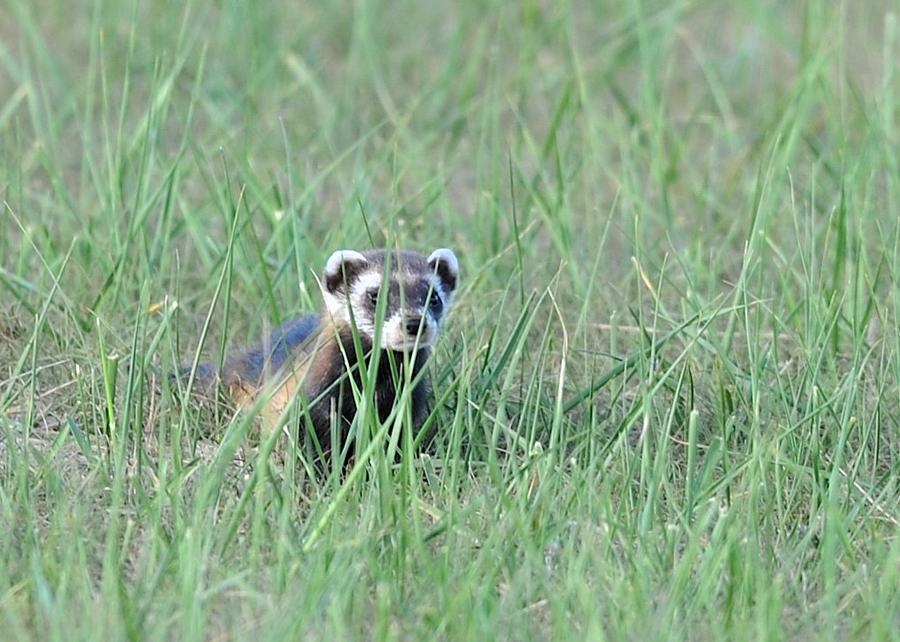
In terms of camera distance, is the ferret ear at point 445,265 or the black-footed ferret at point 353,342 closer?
the black-footed ferret at point 353,342

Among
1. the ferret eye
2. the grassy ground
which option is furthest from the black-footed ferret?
the grassy ground

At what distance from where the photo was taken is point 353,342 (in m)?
5.60

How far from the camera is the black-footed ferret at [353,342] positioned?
221 inches

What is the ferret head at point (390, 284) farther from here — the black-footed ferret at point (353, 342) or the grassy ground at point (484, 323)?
the grassy ground at point (484, 323)

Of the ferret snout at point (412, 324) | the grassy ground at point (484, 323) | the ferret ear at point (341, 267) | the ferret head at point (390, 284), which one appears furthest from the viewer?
the ferret ear at point (341, 267)

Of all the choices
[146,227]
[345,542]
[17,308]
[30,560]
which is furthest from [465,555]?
[146,227]

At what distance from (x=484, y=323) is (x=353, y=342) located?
86cm

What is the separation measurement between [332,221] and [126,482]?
279 centimetres

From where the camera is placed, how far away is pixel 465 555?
456 cm

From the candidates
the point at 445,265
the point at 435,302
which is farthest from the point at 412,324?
the point at 445,265

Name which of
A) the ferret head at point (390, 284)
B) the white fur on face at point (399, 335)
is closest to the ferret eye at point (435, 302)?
the ferret head at point (390, 284)

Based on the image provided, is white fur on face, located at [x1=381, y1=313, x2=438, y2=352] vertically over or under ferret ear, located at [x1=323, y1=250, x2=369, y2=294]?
under

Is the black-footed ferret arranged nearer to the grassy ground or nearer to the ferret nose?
the ferret nose

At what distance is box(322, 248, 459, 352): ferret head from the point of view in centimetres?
571
